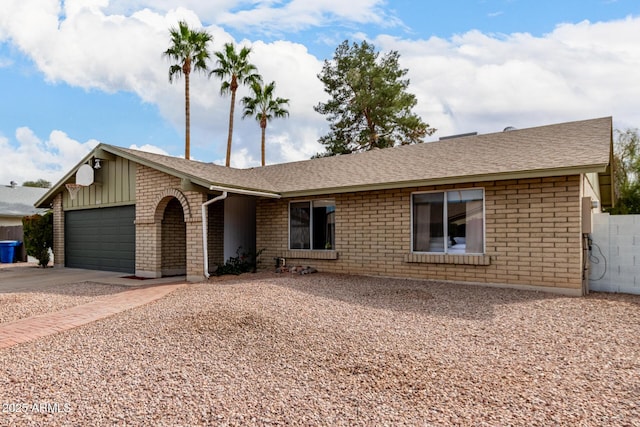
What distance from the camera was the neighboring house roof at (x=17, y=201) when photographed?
23.6m

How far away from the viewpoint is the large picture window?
9.21m

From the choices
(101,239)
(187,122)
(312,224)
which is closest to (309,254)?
(312,224)

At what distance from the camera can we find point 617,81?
15.8 metres

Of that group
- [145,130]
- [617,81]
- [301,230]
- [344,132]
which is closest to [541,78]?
[617,81]

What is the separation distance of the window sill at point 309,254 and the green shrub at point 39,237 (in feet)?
34.9

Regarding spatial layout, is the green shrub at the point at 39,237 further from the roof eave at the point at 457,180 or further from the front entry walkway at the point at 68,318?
the roof eave at the point at 457,180

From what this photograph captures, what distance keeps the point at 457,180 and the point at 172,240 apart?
9004mm

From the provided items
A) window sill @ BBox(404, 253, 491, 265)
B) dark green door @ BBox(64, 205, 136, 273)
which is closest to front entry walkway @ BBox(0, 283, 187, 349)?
dark green door @ BBox(64, 205, 136, 273)

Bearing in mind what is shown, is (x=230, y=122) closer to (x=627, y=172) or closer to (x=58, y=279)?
(x=58, y=279)

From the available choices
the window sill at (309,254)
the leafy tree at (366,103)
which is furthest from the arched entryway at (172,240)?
the leafy tree at (366,103)

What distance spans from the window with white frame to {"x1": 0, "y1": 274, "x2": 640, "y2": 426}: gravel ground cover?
485 cm

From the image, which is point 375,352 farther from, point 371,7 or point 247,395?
point 371,7

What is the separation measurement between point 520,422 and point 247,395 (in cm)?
223

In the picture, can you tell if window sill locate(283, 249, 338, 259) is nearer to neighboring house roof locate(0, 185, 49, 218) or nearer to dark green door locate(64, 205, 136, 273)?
dark green door locate(64, 205, 136, 273)
